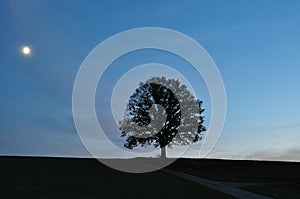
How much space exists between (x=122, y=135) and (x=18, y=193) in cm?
5202

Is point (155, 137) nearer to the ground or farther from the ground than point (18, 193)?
farther from the ground

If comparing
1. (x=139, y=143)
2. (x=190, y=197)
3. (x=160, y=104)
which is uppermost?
(x=160, y=104)

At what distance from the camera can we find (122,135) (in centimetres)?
7381

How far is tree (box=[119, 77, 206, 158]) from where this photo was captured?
72.2 meters

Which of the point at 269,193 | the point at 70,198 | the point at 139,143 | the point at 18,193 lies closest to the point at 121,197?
the point at 70,198

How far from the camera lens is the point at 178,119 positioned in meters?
72.9

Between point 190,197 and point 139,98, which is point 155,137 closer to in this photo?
point 139,98

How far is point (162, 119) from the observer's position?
72188mm

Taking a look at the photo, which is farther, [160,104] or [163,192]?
[160,104]

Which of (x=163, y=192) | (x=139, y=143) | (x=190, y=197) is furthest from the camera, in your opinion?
(x=139, y=143)

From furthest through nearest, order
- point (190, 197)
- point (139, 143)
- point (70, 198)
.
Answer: point (139, 143)
point (190, 197)
point (70, 198)

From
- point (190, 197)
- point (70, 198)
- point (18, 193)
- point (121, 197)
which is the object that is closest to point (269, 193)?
point (190, 197)

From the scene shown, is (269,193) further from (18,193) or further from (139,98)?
(139,98)

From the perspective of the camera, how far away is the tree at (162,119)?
7225cm
